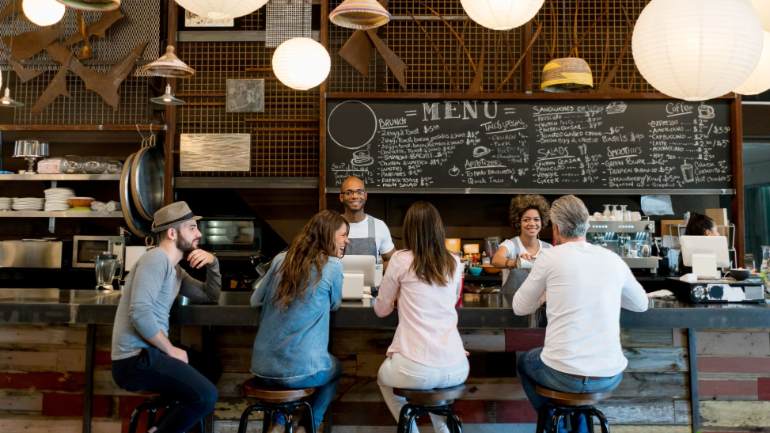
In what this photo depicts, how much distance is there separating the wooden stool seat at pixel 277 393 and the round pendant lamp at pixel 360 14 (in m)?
1.77

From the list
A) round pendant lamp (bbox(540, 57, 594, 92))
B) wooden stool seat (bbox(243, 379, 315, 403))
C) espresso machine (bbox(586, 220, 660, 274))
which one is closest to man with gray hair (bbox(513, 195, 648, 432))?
wooden stool seat (bbox(243, 379, 315, 403))

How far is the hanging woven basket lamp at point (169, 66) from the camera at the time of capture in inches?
139

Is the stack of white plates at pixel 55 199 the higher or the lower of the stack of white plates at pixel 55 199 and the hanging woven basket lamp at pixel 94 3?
the lower

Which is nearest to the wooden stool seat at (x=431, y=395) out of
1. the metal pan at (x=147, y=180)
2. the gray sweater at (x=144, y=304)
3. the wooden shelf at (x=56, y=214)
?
the gray sweater at (x=144, y=304)

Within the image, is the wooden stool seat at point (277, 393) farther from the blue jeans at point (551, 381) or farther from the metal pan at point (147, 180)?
the metal pan at point (147, 180)

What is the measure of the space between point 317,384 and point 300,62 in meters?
2.24

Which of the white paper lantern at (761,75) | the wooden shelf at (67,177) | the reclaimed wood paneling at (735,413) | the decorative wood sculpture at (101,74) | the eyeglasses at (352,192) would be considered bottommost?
the reclaimed wood paneling at (735,413)

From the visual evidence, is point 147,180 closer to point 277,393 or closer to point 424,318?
point 277,393

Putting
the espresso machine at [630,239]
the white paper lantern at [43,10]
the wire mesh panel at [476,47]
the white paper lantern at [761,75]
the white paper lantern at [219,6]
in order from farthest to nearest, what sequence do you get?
the wire mesh panel at [476,47] → the espresso machine at [630,239] → the white paper lantern at [43,10] → the white paper lantern at [761,75] → the white paper lantern at [219,6]

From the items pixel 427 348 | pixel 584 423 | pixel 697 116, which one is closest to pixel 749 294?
pixel 584 423

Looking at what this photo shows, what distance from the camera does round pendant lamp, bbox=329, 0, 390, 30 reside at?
2.91 metres

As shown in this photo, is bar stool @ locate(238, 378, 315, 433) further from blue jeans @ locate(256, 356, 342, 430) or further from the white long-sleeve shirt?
the white long-sleeve shirt

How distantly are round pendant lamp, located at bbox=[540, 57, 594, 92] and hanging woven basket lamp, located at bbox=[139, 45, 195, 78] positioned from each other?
2282 millimetres

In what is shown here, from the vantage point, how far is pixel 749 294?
2912 mm
